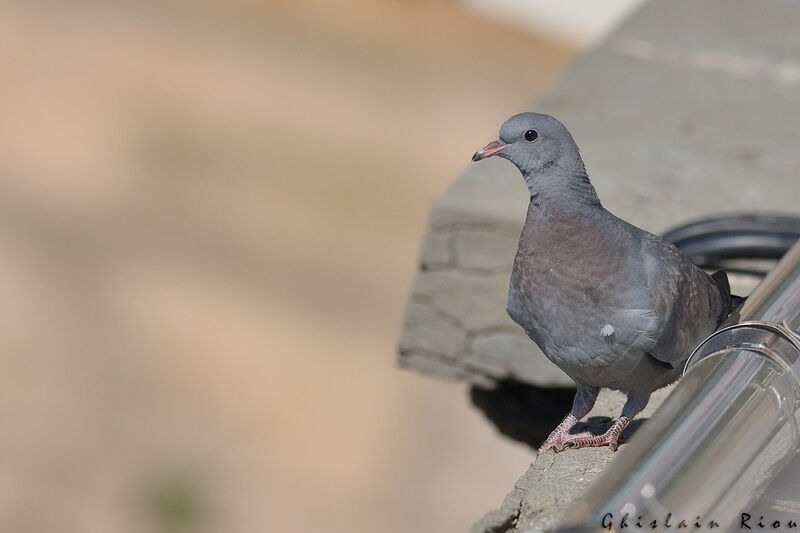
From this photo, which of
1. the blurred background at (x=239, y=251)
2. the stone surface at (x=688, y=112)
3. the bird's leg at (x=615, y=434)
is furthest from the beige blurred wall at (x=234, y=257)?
the bird's leg at (x=615, y=434)

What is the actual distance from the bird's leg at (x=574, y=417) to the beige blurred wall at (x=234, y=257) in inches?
141

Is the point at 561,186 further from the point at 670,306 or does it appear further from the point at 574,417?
the point at 574,417

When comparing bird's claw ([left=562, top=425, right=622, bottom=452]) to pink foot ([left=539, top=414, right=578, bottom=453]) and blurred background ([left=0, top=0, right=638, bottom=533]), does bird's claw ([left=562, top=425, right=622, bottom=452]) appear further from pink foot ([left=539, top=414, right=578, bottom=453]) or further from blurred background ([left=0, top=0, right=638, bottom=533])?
blurred background ([left=0, top=0, right=638, bottom=533])

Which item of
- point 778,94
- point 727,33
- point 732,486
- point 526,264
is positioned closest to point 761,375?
point 732,486

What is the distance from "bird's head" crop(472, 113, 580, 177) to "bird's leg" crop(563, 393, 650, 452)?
0.51 metres

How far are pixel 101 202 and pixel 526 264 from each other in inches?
259

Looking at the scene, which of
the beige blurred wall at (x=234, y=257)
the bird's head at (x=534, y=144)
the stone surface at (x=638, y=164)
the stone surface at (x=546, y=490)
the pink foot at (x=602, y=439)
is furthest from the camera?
the beige blurred wall at (x=234, y=257)

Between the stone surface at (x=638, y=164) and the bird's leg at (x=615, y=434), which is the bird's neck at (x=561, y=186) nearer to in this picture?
the bird's leg at (x=615, y=434)

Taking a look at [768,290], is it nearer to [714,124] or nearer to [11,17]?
[714,124]

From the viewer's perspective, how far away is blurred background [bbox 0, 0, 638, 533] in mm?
6348

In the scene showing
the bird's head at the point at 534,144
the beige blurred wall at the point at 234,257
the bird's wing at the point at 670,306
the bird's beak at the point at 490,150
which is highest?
the bird's head at the point at 534,144

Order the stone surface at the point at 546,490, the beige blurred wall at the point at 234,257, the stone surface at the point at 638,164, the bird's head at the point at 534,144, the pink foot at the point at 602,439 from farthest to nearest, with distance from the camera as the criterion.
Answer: the beige blurred wall at the point at 234,257, the stone surface at the point at 638,164, the pink foot at the point at 602,439, the bird's head at the point at 534,144, the stone surface at the point at 546,490

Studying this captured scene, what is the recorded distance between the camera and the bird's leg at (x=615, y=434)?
2264mm

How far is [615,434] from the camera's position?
2.26m
